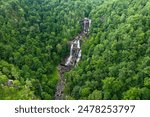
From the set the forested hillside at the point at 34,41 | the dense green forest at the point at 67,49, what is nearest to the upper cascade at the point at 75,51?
the forested hillside at the point at 34,41

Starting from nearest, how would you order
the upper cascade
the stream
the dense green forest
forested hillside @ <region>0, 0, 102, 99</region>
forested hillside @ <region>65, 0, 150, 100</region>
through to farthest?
1. forested hillside @ <region>65, 0, 150, 100</region>
2. the dense green forest
3. forested hillside @ <region>0, 0, 102, 99</region>
4. the stream
5. the upper cascade

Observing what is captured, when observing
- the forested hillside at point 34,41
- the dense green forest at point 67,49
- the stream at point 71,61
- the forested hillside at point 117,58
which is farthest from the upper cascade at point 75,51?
the forested hillside at point 117,58

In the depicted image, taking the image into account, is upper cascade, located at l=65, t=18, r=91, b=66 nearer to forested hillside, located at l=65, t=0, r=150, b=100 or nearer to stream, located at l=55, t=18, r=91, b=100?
stream, located at l=55, t=18, r=91, b=100

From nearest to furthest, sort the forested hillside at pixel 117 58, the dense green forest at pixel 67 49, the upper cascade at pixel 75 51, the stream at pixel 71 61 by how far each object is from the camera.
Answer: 1. the forested hillside at pixel 117 58
2. the dense green forest at pixel 67 49
3. the stream at pixel 71 61
4. the upper cascade at pixel 75 51

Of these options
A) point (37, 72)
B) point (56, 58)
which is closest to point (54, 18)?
point (56, 58)

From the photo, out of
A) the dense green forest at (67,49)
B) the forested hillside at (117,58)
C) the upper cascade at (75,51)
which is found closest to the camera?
the forested hillside at (117,58)

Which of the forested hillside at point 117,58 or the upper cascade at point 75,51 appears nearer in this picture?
the forested hillside at point 117,58

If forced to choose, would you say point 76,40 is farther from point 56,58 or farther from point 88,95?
point 88,95

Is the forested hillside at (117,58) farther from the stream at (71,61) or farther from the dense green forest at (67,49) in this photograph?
the stream at (71,61)

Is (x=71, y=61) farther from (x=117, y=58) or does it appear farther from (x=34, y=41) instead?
(x=117, y=58)

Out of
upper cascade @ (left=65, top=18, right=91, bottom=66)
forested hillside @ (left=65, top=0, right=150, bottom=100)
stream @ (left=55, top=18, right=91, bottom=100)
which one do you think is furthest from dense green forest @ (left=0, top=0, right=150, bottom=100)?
upper cascade @ (left=65, top=18, right=91, bottom=66)
